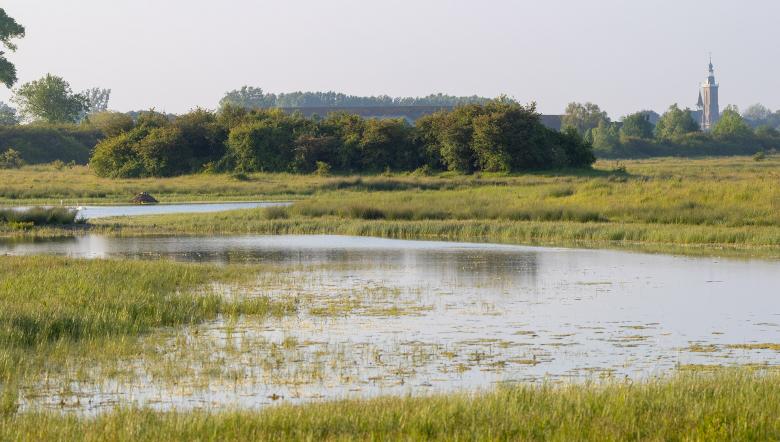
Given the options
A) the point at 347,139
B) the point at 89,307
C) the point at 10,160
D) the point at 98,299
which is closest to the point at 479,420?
the point at 89,307

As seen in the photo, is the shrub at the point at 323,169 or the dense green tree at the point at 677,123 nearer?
the shrub at the point at 323,169

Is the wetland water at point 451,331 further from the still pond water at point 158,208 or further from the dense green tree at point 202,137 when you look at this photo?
the dense green tree at point 202,137

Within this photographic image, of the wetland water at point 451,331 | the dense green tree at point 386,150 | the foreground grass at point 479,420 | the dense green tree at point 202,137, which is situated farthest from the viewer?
the dense green tree at point 202,137

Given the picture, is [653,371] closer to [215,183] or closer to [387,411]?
[387,411]

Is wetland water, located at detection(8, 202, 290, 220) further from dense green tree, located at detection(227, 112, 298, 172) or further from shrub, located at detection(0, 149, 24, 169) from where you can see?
shrub, located at detection(0, 149, 24, 169)

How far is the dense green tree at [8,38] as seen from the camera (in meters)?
82.2

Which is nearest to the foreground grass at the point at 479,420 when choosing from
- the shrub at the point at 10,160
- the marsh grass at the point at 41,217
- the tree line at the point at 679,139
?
the marsh grass at the point at 41,217

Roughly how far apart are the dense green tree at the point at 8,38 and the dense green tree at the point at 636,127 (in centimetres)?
8107

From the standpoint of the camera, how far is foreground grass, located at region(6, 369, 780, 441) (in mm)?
9961

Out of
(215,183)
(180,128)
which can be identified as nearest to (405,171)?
(215,183)

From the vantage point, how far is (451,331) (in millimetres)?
17188

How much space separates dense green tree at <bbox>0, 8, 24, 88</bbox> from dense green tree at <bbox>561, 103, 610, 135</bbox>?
101 meters

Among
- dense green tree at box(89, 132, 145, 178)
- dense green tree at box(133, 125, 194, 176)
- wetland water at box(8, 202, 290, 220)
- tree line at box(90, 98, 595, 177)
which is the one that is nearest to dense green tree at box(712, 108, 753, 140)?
tree line at box(90, 98, 595, 177)

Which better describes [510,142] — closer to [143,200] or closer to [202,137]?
[143,200]
